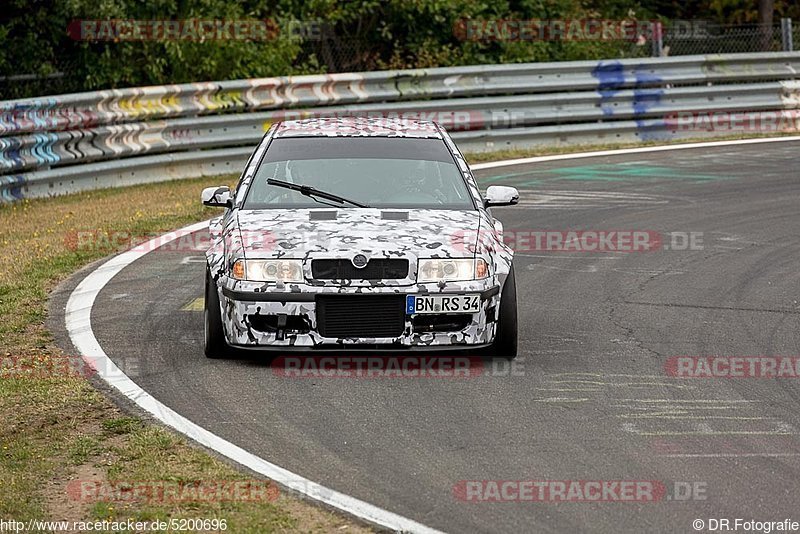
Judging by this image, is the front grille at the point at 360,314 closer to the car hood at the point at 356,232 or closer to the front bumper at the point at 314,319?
the front bumper at the point at 314,319

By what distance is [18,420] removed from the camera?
23.7ft

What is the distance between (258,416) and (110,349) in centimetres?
187

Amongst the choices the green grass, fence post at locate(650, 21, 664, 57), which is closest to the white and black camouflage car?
A: the green grass

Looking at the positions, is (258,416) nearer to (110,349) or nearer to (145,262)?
(110,349)

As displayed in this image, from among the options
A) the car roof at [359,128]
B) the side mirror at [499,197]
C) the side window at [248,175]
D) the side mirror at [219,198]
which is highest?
the car roof at [359,128]

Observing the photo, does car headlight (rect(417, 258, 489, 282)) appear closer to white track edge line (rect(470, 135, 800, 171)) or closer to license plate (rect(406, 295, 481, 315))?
license plate (rect(406, 295, 481, 315))

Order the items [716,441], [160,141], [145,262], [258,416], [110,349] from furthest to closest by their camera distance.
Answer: [160,141]
[145,262]
[110,349]
[258,416]
[716,441]

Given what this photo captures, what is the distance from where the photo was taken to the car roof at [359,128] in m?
9.89

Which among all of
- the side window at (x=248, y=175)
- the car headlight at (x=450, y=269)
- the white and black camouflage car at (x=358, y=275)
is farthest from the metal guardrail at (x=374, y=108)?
the car headlight at (x=450, y=269)

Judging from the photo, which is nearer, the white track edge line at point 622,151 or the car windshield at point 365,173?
the car windshield at point 365,173

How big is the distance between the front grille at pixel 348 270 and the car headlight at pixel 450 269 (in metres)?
0.17

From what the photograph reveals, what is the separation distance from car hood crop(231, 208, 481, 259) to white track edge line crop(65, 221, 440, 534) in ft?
3.57

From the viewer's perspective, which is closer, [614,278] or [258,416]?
[258,416]

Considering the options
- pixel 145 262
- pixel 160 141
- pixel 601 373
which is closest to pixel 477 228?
pixel 601 373
